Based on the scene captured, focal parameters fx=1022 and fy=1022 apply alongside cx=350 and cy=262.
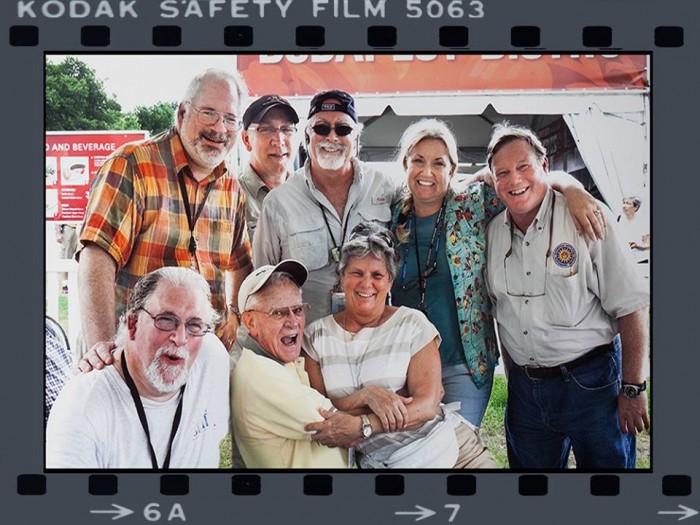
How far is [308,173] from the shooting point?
6.10 meters

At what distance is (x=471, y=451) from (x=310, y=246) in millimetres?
1581

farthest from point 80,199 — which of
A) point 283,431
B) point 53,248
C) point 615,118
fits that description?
point 615,118

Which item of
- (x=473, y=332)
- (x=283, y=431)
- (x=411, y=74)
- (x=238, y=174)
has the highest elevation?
(x=411, y=74)

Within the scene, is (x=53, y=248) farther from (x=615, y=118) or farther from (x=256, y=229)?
(x=615, y=118)

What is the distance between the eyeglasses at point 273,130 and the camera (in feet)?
20.0

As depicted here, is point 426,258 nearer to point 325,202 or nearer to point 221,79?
point 325,202

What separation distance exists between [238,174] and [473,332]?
1699 mm

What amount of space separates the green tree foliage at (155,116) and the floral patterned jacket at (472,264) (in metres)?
1.46

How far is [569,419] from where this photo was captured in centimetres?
620

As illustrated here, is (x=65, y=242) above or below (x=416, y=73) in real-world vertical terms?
below

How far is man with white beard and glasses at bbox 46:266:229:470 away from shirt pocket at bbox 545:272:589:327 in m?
1.97
